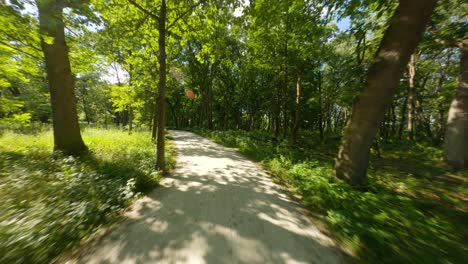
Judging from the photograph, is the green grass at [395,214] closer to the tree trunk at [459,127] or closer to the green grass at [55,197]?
the tree trunk at [459,127]

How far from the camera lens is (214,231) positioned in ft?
10.2

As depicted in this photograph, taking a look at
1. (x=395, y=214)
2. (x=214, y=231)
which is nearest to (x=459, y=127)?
(x=395, y=214)

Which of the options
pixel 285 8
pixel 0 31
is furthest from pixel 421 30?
pixel 0 31

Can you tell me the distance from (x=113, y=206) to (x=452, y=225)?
19.8 feet

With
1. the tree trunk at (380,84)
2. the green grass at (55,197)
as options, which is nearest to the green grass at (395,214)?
the tree trunk at (380,84)

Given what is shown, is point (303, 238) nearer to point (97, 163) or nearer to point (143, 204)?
point (143, 204)

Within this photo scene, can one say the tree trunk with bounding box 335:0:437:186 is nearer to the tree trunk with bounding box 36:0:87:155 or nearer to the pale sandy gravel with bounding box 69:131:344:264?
the pale sandy gravel with bounding box 69:131:344:264

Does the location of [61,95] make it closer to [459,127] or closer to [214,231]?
[214,231]

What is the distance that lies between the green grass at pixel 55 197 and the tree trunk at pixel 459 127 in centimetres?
952

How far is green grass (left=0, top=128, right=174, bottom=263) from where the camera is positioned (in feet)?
7.87

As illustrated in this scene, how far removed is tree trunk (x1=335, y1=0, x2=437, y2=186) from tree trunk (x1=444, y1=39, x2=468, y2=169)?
13.7 feet

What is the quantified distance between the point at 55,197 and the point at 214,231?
2.96 metres

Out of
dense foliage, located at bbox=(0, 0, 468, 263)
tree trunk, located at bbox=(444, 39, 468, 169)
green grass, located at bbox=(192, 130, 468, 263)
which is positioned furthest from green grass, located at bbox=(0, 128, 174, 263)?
tree trunk, located at bbox=(444, 39, 468, 169)

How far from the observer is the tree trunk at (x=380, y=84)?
356 cm
